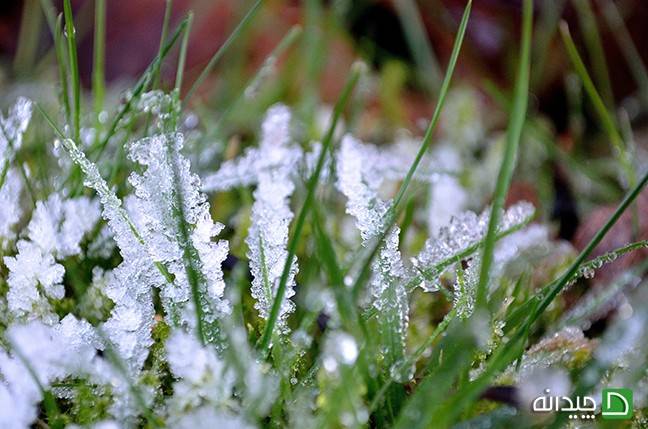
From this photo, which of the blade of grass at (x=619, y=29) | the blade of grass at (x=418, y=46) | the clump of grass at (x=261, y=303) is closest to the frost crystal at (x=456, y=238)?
the clump of grass at (x=261, y=303)

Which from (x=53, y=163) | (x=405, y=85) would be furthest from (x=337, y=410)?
(x=405, y=85)

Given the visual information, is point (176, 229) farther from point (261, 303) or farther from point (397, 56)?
point (397, 56)

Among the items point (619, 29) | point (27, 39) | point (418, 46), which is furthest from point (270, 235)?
point (619, 29)

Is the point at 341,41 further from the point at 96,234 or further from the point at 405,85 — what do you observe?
the point at 96,234

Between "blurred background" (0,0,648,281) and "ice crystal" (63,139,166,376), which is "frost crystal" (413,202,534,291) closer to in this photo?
"ice crystal" (63,139,166,376)

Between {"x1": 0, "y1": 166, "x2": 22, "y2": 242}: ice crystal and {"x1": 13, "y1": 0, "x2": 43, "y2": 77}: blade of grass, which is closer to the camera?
{"x1": 0, "y1": 166, "x2": 22, "y2": 242}: ice crystal

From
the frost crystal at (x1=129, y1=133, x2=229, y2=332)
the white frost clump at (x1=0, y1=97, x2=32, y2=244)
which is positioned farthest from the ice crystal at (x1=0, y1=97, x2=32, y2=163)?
the frost crystal at (x1=129, y1=133, x2=229, y2=332)
